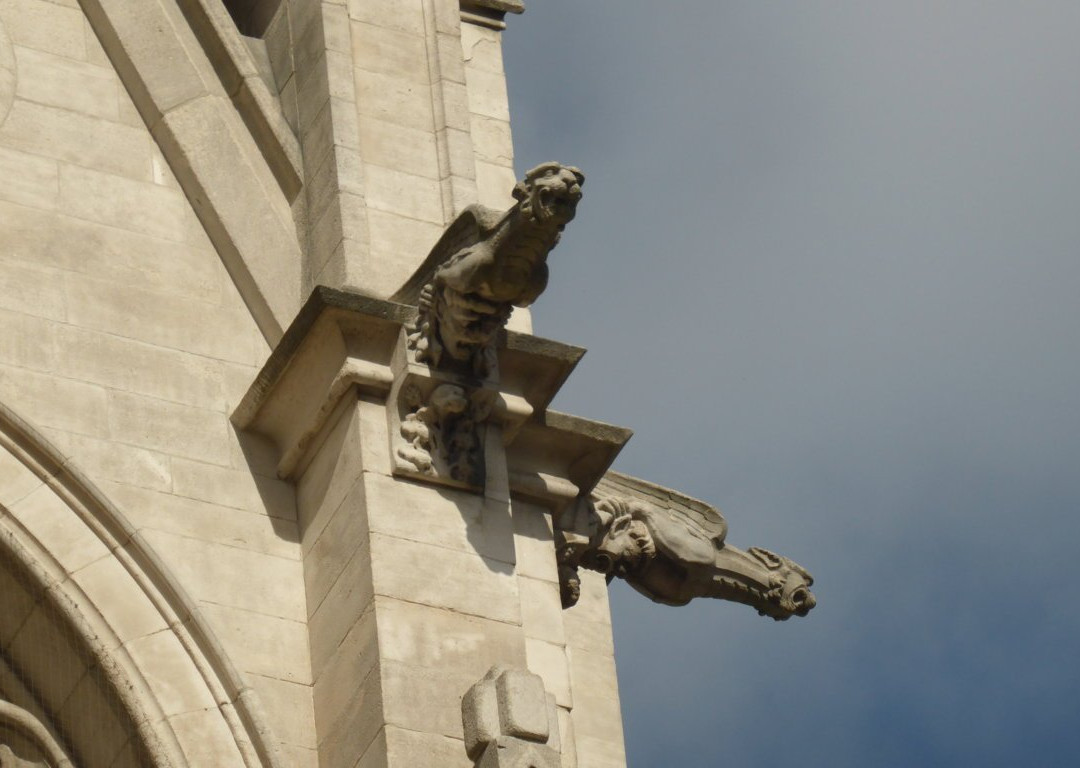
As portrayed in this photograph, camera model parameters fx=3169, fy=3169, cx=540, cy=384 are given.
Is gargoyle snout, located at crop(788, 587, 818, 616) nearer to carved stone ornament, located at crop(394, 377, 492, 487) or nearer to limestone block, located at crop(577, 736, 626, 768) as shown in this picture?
limestone block, located at crop(577, 736, 626, 768)

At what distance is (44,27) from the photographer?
546 inches

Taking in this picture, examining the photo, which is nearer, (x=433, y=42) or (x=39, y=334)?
(x=39, y=334)

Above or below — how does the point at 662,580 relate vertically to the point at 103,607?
above

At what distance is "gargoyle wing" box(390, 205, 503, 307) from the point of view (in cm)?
1252

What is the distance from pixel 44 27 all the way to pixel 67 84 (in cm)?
34

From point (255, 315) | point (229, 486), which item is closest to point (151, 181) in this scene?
point (255, 315)

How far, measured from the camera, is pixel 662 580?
14203mm

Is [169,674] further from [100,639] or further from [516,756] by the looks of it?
[516,756]

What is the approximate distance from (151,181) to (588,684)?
3.06 meters

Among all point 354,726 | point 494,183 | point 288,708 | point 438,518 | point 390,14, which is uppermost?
point 390,14

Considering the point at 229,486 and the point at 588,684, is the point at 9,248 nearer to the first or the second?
the point at 229,486

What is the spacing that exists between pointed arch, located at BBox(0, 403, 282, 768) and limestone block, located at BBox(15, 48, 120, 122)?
6.29 ft

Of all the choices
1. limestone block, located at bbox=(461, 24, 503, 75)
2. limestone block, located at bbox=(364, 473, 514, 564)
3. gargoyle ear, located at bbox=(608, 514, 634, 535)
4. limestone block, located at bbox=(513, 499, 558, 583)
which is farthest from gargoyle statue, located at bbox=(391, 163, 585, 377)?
limestone block, located at bbox=(461, 24, 503, 75)

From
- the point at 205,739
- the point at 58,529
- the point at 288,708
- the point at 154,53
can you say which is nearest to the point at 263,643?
the point at 288,708
